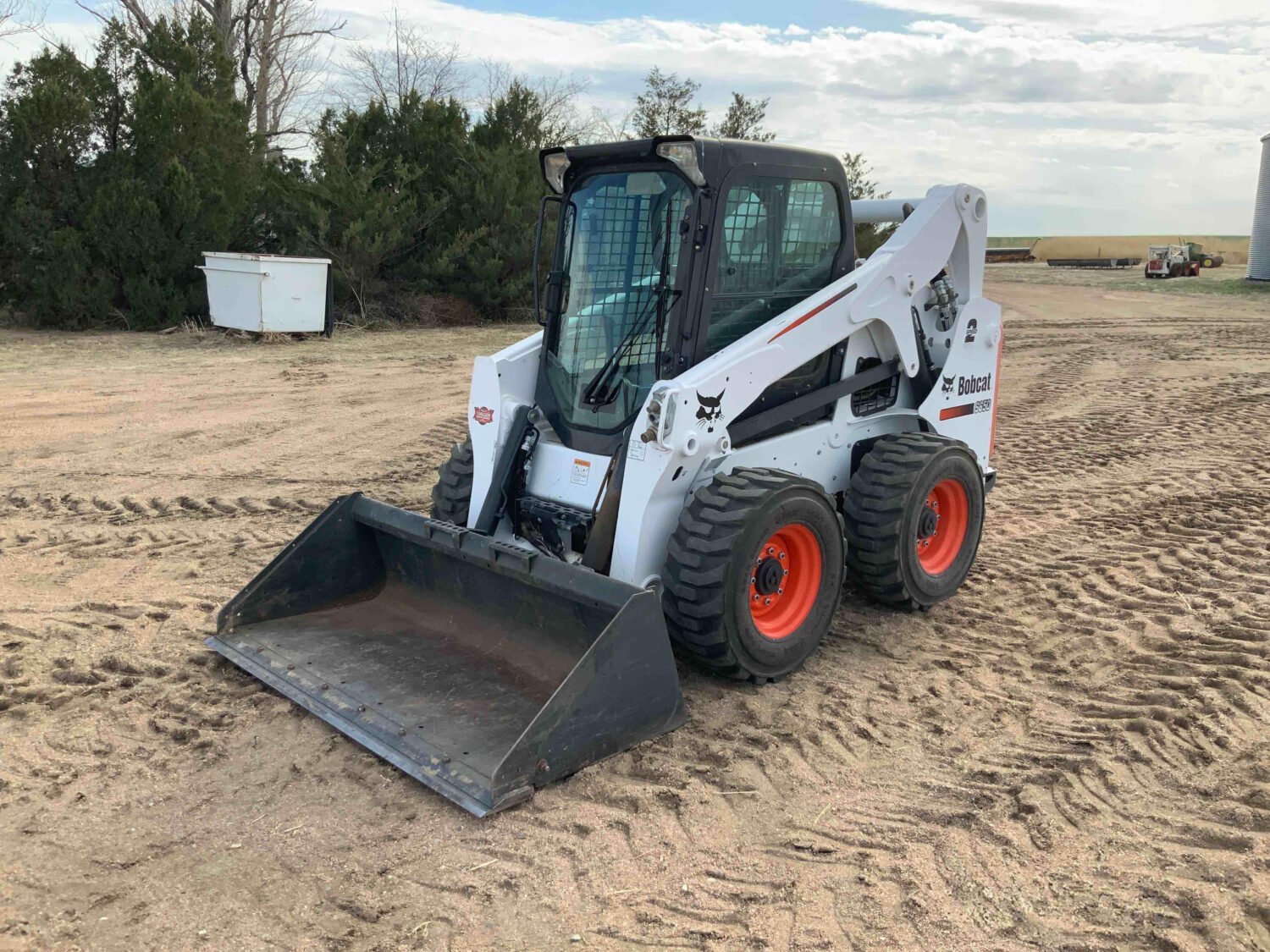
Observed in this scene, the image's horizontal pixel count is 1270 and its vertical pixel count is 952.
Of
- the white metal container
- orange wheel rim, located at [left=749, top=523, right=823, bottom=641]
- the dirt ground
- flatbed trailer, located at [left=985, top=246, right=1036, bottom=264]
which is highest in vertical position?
flatbed trailer, located at [left=985, top=246, right=1036, bottom=264]

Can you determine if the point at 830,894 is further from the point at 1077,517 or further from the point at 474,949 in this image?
the point at 1077,517

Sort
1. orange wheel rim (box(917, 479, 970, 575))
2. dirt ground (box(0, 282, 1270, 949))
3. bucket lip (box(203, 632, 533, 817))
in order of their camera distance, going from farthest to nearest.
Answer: orange wheel rim (box(917, 479, 970, 575)) → bucket lip (box(203, 632, 533, 817)) → dirt ground (box(0, 282, 1270, 949))

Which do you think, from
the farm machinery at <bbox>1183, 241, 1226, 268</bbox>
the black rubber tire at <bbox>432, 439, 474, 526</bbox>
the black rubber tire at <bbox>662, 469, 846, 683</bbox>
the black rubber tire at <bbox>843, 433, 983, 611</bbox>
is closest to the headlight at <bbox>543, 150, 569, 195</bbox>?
the black rubber tire at <bbox>432, 439, 474, 526</bbox>

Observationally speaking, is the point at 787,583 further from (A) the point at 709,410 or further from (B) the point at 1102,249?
(B) the point at 1102,249

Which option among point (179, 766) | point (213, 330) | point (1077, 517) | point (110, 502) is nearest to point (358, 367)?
point (213, 330)

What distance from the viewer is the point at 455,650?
436 centimetres

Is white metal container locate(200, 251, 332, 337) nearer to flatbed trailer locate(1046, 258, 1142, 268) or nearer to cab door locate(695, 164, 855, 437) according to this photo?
cab door locate(695, 164, 855, 437)

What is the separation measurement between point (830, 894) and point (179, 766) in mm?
2210

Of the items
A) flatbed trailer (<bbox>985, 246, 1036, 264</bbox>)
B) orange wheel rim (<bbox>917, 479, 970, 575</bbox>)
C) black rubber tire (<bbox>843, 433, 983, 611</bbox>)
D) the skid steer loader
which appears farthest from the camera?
flatbed trailer (<bbox>985, 246, 1036, 264</bbox>)

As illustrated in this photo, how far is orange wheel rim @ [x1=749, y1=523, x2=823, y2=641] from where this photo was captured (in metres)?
4.23

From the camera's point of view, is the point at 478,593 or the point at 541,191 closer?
the point at 478,593

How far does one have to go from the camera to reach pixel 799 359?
14.8 feet

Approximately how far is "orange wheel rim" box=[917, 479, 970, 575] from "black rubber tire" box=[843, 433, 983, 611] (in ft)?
0.48

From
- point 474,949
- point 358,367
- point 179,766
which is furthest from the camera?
point 358,367
